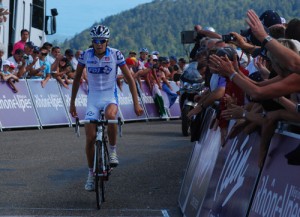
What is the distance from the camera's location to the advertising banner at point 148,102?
28672mm

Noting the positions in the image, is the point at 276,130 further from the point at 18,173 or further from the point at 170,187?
the point at 18,173

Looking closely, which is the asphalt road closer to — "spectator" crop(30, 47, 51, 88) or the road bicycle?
the road bicycle

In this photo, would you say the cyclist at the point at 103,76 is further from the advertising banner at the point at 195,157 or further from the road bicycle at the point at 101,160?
the advertising banner at the point at 195,157

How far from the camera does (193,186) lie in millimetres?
9367

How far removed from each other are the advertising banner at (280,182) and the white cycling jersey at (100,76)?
5.82 m

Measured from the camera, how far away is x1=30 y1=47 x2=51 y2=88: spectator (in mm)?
23469

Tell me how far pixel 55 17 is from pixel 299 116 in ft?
73.2

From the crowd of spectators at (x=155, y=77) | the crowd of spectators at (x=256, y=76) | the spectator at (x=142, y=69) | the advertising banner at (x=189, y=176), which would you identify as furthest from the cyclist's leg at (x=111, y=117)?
the spectator at (x=142, y=69)

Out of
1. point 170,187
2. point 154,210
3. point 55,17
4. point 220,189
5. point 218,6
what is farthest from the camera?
point 218,6

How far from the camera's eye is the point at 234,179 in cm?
713

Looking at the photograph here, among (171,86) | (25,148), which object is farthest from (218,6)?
(25,148)

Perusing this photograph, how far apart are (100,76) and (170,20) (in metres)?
171

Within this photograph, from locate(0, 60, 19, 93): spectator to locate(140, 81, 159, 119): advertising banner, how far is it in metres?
6.61

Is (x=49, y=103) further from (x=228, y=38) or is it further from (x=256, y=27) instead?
(x=256, y=27)
